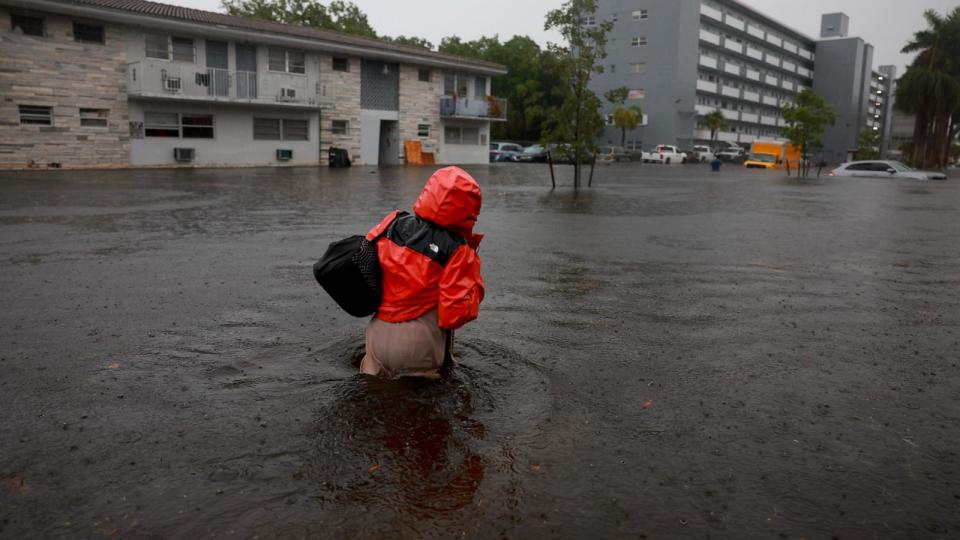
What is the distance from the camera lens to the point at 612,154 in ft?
195

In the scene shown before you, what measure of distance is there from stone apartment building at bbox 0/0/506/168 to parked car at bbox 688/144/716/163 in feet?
107

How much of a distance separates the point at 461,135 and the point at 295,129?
449 inches

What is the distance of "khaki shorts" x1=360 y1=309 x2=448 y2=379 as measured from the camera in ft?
13.0

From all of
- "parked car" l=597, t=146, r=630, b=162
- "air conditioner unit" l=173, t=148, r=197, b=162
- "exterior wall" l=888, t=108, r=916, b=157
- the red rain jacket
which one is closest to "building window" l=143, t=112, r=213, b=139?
"air conditioner unit" l=173, t=148, r=197, b=162

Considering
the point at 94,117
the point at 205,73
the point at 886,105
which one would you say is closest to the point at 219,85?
the point at 205,73

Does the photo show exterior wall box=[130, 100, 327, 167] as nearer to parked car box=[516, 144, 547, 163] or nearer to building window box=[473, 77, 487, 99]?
building window box=[473, 77, 487, 99]

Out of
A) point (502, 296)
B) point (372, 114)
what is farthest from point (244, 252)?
point (372, 114)

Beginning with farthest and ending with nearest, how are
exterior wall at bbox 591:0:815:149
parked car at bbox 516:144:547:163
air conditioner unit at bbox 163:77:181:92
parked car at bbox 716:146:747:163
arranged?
exterior wall at bbox 591:0:815:149, parked car at bbox 716:146:747:163, parked car at bbox 516:144:547:163, air conditioner unit at bbox 163:77:181:92

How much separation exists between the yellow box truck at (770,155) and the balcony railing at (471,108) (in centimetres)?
2393

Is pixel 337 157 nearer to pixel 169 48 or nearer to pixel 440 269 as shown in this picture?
pixel 169 48

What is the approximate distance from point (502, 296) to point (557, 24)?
1587 centimetres

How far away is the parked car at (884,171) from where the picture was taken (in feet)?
126

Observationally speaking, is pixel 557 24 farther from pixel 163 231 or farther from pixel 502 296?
pixel 502 296

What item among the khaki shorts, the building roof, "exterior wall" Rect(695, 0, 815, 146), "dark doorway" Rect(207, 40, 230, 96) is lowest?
the khaki shorts
